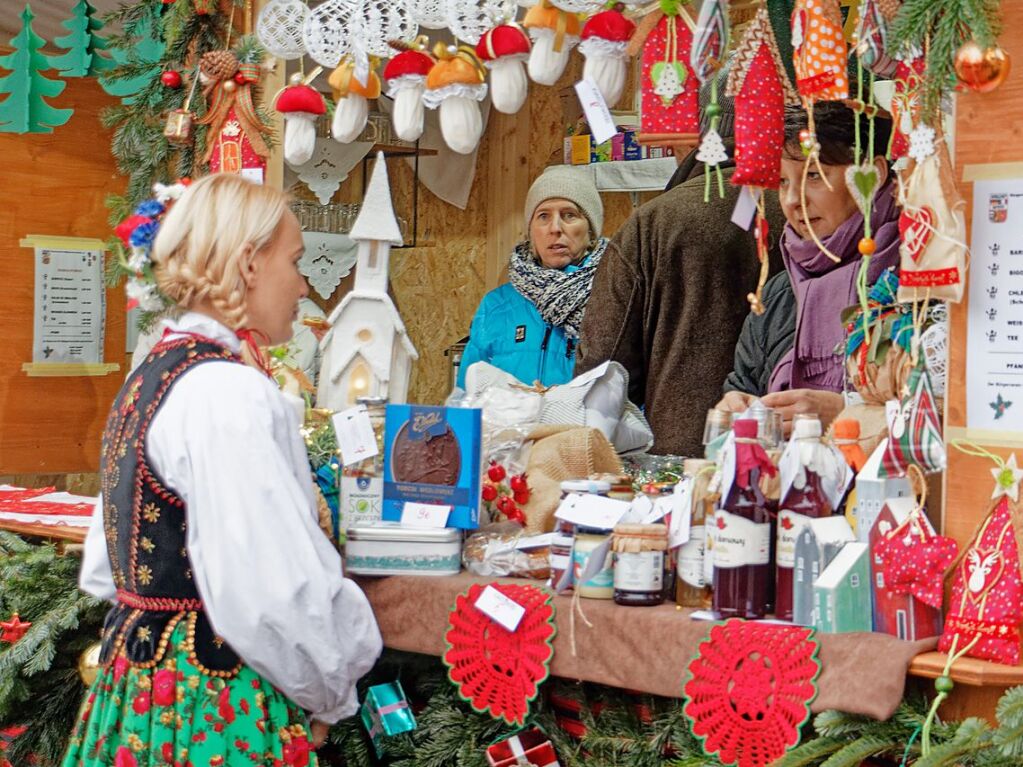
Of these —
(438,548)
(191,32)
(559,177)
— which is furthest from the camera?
(559,177)

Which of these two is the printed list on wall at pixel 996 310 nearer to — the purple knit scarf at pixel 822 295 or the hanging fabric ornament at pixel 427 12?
the purple knit scarf at pixel 822 295

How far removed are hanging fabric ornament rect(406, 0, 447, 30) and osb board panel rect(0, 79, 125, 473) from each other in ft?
6.07

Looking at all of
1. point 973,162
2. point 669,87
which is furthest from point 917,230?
point 669,87

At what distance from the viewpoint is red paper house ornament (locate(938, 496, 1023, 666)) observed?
2.24 metres

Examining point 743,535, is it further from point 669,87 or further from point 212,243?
point 212,243

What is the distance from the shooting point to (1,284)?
15.9ft

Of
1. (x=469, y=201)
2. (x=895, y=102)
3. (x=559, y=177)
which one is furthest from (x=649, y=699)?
(x=469, y=201)

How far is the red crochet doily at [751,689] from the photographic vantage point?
7.66ft

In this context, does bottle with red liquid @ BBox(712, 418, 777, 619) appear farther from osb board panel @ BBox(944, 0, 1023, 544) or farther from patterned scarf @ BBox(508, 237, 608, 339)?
patterned scarf @ BBox(508, 237, 608, 339)

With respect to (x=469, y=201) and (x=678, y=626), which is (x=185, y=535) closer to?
(x=678, y=626)

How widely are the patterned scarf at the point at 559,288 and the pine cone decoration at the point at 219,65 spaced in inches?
65.6

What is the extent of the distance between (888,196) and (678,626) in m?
1.24

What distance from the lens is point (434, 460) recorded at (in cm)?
304

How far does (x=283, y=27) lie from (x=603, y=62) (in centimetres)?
115
